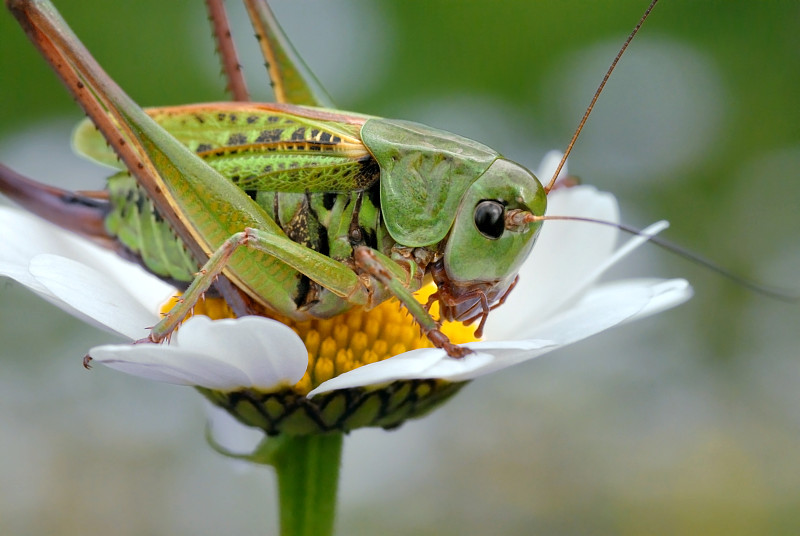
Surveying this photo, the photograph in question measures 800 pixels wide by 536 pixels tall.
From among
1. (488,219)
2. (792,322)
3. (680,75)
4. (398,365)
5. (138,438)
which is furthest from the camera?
(680,75)

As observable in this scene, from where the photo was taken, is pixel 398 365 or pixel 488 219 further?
pixel 488 219

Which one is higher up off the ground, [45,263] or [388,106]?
[45,263]

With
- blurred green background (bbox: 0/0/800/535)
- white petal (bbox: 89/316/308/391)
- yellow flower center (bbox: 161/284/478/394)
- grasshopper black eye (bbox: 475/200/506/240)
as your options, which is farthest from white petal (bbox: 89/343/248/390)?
blurred green background (bbox: 0/0/800/535)

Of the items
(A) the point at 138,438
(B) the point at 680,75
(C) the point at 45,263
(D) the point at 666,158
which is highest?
(C) the point at 45,263

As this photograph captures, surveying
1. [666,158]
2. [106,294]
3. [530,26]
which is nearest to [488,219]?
[106,294]

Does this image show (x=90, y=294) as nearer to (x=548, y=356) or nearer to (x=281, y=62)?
(x=281, y=62)

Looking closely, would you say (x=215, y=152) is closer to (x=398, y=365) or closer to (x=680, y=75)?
(x=398, y=365)

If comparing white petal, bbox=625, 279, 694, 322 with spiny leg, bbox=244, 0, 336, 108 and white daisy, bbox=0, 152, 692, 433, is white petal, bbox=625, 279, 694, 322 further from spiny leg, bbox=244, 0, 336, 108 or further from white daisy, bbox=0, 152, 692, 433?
spiny leg, bbox=244, 0, 336, 108

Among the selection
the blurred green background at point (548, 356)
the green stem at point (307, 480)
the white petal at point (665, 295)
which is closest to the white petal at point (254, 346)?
the green stem at point (307, 480)
